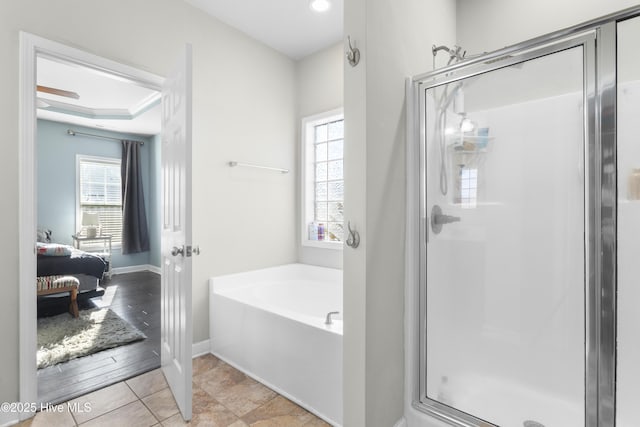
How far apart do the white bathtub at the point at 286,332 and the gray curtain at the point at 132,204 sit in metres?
4.05

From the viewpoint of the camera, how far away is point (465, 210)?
1628 mm

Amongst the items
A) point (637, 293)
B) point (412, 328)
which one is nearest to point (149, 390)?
point (412, 328)

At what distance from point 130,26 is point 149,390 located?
2361 millimetres

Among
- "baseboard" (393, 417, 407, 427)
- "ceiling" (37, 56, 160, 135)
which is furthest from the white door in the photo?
"ceiling" (37, 56, 160, 135)

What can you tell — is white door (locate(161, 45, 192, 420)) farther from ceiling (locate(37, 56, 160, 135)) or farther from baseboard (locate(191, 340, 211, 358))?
ceiling (locate(37, 56, 160, 135))

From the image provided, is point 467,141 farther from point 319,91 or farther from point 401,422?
point 319,91

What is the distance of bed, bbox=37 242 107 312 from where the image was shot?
334 centimetres

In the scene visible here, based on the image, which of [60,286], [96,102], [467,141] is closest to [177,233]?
[467,141]

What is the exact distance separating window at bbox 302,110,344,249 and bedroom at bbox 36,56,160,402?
1.72 meters

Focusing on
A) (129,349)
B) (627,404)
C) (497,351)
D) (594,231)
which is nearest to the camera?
(594,231)

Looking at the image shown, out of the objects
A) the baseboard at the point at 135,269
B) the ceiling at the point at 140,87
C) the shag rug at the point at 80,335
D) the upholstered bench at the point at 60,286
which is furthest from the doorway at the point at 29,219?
the baseboard at the point at 135,269

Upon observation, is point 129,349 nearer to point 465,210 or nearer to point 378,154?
point 378,154

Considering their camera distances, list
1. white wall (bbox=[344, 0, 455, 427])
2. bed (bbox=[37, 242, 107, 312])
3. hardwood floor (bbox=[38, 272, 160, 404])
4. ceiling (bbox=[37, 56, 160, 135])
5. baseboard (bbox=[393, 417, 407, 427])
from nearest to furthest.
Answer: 1. white wall (bbox=[344, 0, 455, 427])
2. baseboard (bbox=[393, 417, 407, 427])
3. hardwood floor (bbox=[38, 272, 160, 404])
4. bed (bbox=[37, 242, 107, 312])
5. ceiling (bbox=[37, 56, 160, 135])

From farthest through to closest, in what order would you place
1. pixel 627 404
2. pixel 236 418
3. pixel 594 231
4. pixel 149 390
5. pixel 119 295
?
1. pixel 119 295
2. pixel 149 390
3. pixel 236 418
4. pixel 627 404
5. pixel 594 231
